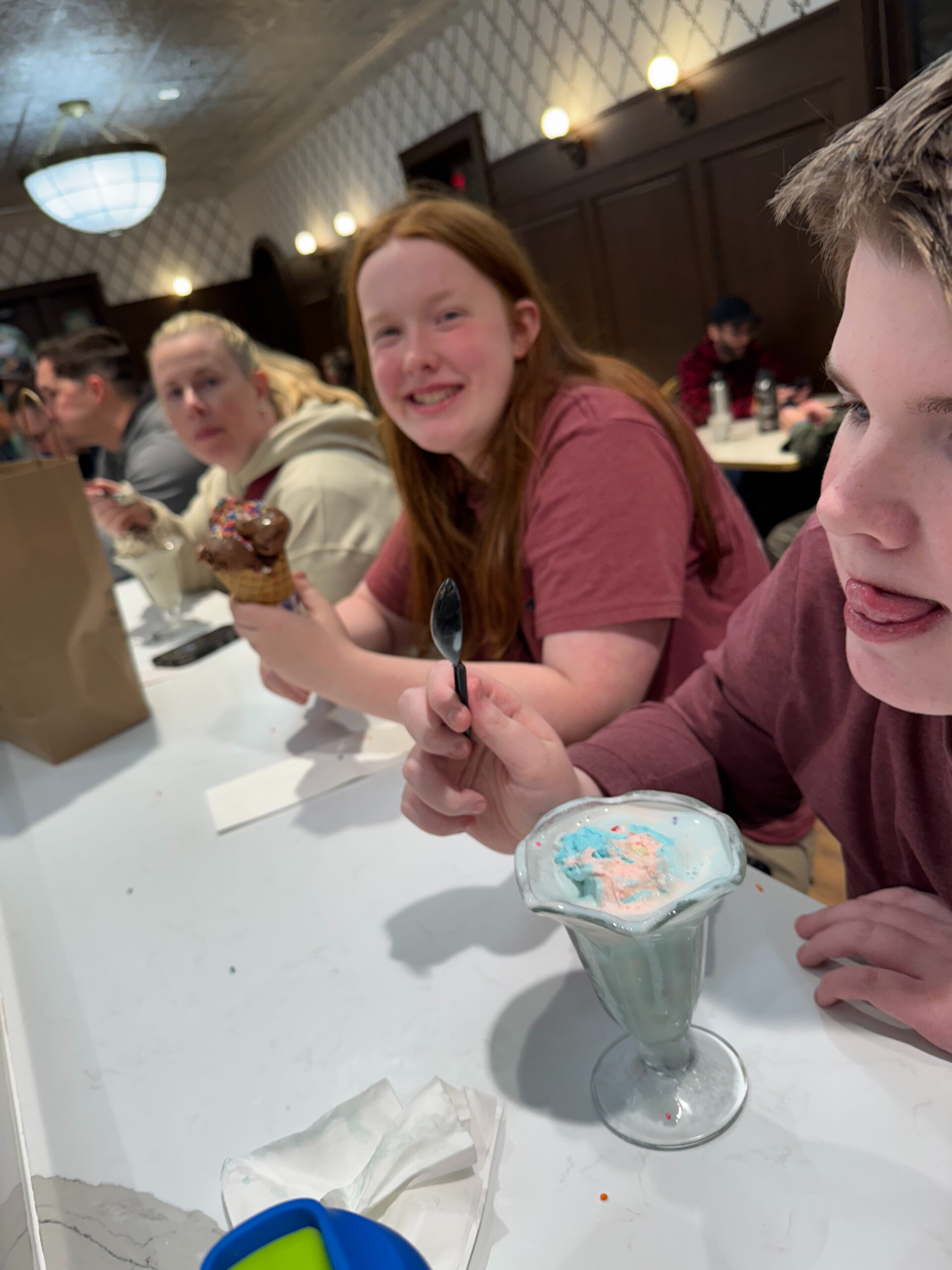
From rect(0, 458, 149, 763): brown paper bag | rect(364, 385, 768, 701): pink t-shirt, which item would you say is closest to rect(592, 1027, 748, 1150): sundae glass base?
rect(364, 385, 768, 701): pink t-shirt

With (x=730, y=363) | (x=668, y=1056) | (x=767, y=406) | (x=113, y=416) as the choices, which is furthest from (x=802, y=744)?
(x=730, y=363)

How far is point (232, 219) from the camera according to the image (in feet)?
10.5

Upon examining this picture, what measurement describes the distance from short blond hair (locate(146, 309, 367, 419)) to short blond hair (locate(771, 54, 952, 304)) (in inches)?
66.9

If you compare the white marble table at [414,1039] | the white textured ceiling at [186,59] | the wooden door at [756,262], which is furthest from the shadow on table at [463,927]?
the wooden door at [756,262]

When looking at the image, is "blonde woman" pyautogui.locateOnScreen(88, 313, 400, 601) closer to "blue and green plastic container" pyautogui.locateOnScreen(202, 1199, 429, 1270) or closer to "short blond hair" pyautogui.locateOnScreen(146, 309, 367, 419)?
"short blond hair" pyautogui.locateOnScreen(146, 309, 367, 419)

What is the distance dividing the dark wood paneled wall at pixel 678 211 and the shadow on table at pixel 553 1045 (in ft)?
6.94

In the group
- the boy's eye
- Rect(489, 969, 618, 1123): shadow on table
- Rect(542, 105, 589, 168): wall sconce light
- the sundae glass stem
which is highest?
Rect(542, 105, 589, 168): wall sconce light

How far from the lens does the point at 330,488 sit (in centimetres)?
178

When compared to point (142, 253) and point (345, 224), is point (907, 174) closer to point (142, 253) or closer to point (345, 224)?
point (345, 224)

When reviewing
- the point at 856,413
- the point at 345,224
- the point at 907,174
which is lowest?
the point at 856,413

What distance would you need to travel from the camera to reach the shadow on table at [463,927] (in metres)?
0.73

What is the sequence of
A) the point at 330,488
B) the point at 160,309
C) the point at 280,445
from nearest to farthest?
the point at 330,488 → the point at 280,445 → the point at 160,309

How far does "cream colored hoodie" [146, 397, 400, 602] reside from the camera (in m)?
1.76

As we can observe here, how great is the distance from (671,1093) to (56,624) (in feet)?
3.44
